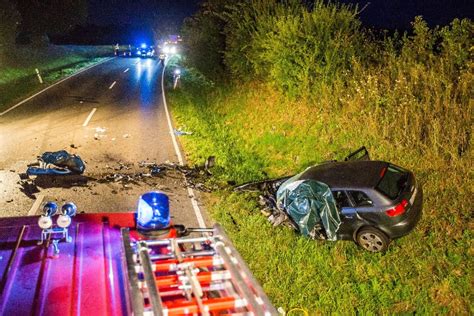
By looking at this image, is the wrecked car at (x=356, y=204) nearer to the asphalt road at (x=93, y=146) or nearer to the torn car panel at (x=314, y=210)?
the torn car panel at (x=314, y=210)

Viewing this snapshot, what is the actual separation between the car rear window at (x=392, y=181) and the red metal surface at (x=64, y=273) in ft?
15.5

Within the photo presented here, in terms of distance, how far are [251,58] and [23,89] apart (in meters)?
13.4

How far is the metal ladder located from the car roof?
4234mm

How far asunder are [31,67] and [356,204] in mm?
30240

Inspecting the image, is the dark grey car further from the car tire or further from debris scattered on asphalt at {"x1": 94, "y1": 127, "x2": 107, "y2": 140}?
debris scattered on asphalt at {"x1": 94, "y1": 127, "x2": 107, "y2": 140}

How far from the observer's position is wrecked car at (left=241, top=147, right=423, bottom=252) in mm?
7141

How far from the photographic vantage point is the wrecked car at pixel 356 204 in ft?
23.4

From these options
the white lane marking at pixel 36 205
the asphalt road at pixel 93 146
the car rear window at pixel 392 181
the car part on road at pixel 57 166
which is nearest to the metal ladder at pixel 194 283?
the car rear window at pixel 392 181

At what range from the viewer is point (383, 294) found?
6.45 metres

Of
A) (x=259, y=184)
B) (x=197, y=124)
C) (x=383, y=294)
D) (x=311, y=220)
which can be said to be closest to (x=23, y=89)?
(x=197, y=124)

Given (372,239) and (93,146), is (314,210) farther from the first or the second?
(93,146)

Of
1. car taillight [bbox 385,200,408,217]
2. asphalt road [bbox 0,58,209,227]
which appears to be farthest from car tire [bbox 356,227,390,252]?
asphalt road [bbox 0,58,209,227]

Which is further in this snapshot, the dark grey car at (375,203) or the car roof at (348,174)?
the car roof at (348,174)

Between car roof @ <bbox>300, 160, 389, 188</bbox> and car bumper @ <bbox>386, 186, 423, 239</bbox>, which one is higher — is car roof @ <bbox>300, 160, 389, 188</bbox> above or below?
above
